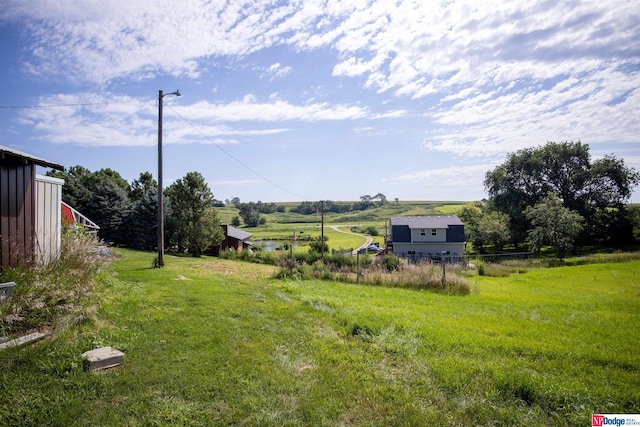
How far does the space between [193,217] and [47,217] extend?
25.9 meters

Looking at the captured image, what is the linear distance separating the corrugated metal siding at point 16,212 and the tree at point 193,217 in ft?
84.6

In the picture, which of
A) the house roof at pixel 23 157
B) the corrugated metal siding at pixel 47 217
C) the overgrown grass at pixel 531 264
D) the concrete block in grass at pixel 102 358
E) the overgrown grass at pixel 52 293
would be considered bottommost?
the overgrown grass at pixel 531 264

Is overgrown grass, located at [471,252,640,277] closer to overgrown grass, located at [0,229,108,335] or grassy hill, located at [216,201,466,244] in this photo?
overgrown grass, located at [0,229,108,335]

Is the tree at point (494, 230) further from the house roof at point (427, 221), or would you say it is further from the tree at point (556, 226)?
the tree at point (556, 226)

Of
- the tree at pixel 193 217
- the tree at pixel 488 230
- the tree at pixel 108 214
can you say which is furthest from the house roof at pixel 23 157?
the tree at pixel 488 230

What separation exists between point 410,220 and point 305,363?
Result: 4150 cm

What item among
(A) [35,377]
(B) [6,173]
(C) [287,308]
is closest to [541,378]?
(C) [287,308]

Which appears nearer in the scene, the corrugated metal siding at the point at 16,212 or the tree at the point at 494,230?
the corrugated metal siding at the point at 16,212

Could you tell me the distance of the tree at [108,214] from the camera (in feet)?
117

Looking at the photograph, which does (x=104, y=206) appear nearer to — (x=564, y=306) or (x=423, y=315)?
(x=423, y=315)

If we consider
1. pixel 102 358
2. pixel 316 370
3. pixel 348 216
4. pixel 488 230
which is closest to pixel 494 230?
pixel 488 230

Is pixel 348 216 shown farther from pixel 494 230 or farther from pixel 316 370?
pixel 316 370

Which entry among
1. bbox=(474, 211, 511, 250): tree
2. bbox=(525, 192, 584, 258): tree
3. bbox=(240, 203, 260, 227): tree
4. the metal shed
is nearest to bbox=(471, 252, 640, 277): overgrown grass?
bbox=(525, 192, 584, 258): tree

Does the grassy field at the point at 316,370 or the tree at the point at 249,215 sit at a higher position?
the tree at the point at 249,215
